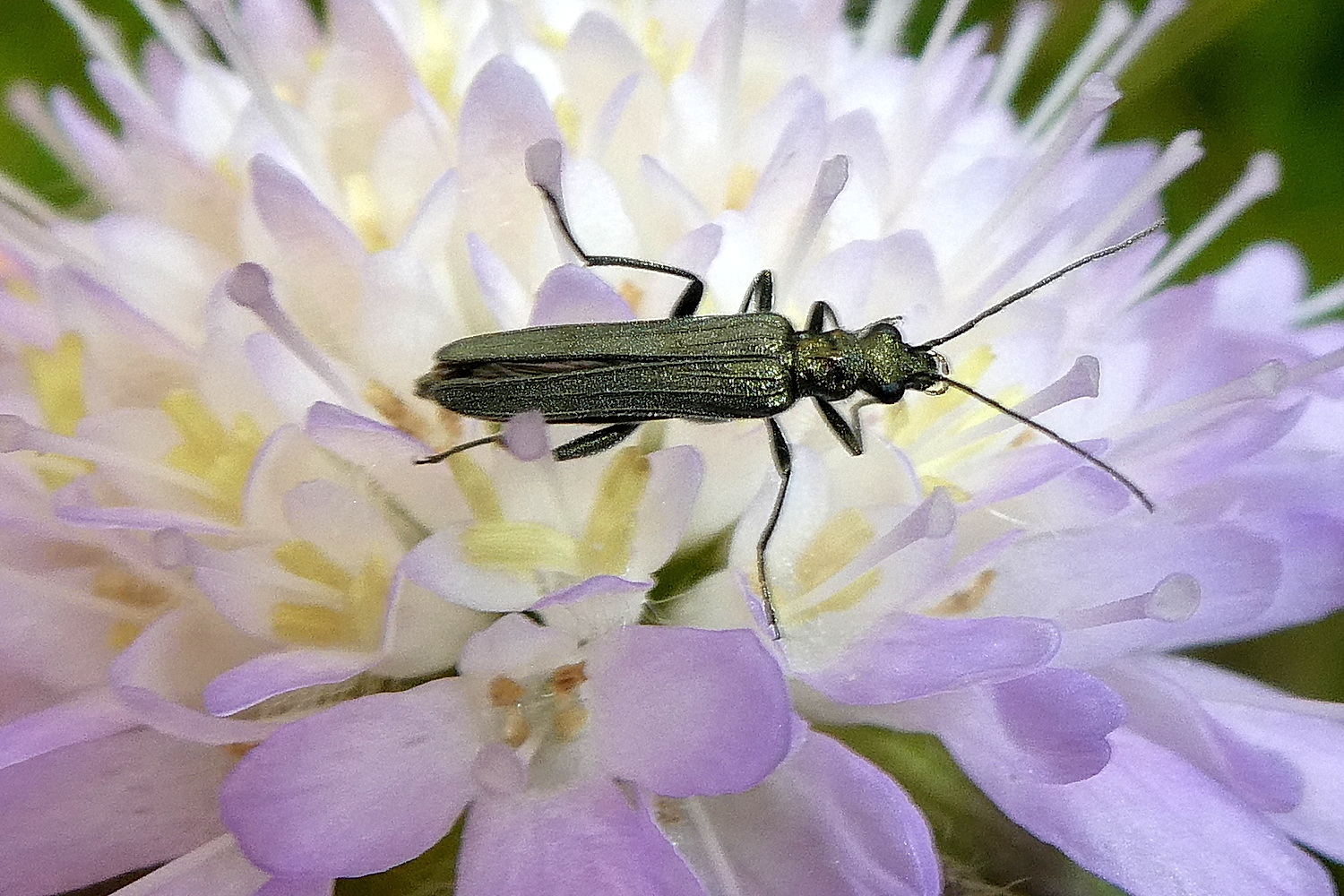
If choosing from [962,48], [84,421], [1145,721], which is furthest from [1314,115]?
[84,421]

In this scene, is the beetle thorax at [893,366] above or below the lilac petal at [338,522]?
above

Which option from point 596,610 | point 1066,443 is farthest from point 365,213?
point 1066,443

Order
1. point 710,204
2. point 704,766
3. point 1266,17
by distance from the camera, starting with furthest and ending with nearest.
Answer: point 1266,17, point 710,204, point 704,766

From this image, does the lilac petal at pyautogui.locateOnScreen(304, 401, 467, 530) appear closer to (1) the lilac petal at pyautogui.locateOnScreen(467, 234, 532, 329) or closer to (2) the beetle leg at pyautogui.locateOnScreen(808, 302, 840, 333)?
(1) the lilac petal at pyautogui.locateOnScreen(467, 234, 532, 329)

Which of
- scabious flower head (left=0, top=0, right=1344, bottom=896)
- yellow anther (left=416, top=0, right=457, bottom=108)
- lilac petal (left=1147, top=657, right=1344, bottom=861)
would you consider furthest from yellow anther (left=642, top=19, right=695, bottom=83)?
lilac petal (left=1147, top=657, right=1344, bottom=861)

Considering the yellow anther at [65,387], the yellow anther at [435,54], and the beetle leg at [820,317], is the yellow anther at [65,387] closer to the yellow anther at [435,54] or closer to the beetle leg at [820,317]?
the yellow anther at [435,54]

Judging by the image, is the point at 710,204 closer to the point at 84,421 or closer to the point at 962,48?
the point at 962,48

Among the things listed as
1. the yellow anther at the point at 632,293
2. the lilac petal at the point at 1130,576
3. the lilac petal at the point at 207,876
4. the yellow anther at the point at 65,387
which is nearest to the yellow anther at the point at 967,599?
the lilac petal at the point at 1130,576
